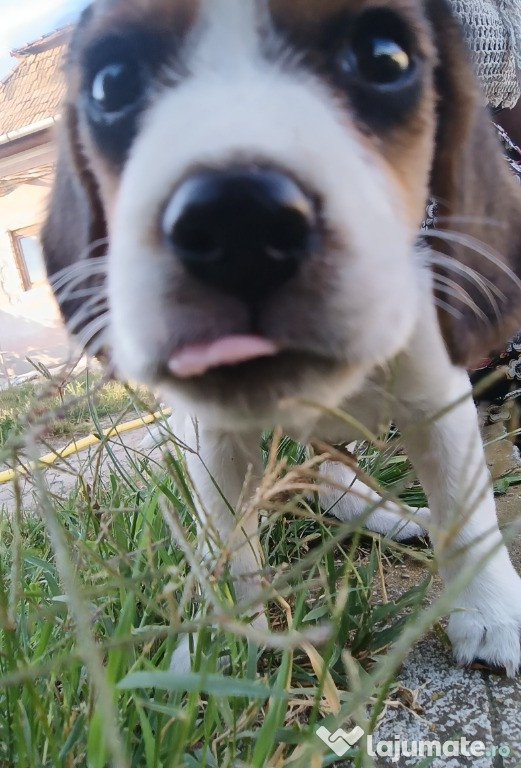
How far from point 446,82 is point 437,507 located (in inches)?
30.8

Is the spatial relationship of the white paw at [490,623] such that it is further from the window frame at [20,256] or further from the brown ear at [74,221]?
the window frame at [20,256]

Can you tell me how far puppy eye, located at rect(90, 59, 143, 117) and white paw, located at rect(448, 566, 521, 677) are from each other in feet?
3.15

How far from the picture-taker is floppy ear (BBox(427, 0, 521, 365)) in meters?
1.08

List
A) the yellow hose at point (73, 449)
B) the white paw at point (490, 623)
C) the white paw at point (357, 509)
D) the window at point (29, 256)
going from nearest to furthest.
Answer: the yellow hose at point (73, 449) < the white paw at point (490, 623) < the window at point (29, 256) < the white paw at point (357, 509)

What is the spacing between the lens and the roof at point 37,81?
3.89 ft

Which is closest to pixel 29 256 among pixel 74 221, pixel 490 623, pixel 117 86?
pixel 74 221

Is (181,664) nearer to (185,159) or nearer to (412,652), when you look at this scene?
(412,652)

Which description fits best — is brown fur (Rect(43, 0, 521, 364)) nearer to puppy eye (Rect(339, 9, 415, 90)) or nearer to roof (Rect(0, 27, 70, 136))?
puppy eye (Rect(339, 9, 415, 90))

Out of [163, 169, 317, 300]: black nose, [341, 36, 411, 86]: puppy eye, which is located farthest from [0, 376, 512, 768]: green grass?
[341, 36, 411, 86]: puppy eye

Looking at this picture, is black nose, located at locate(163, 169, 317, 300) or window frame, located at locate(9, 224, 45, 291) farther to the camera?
window frame, located at locate(9, 224, 45, 291)

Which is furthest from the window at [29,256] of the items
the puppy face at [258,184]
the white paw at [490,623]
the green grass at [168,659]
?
the white paw at [490,623]

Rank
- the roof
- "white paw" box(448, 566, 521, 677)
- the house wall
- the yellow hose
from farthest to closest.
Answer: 1. the house wall
2. the roof
3. "white paw" box(448, 566, 521, 677)
4. the yellow hose

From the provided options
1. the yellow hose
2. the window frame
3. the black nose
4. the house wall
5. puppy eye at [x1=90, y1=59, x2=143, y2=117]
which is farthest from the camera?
the window frame

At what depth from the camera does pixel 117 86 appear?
958 millimetres
